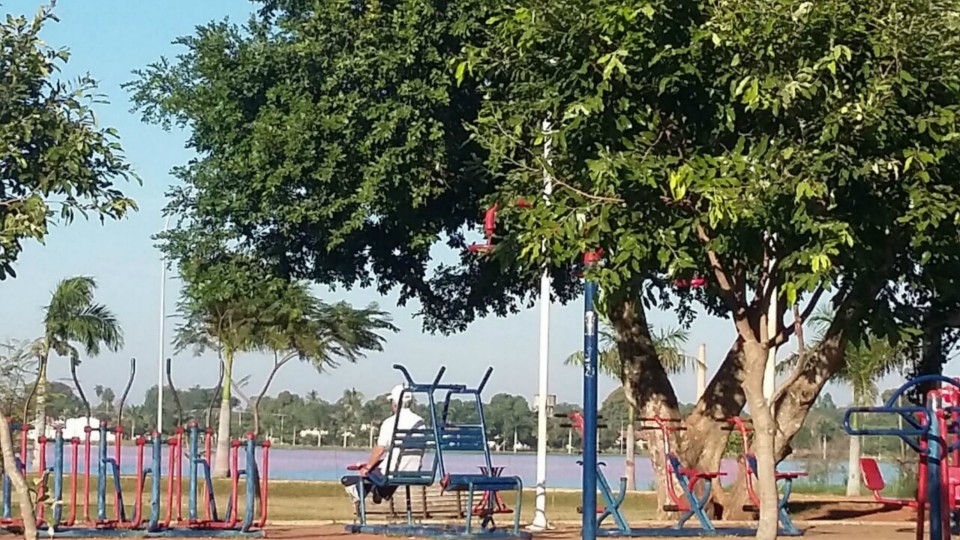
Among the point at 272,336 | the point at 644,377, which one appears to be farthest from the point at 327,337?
the point at 644,377

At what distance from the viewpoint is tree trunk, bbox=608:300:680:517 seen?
20.6 meters

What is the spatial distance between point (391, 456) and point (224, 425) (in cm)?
2336

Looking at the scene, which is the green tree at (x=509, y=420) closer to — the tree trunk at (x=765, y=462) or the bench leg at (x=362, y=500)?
the bench leg at (x=362, y=500)

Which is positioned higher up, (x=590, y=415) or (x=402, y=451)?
(x=590, y=415)

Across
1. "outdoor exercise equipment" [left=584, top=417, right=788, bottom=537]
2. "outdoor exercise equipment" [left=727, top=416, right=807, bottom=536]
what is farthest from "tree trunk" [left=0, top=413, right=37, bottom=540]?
"outdoor exercise equipment" [left=727, top=416, right=807, bottom=536]

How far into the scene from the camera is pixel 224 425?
39562 millimetres

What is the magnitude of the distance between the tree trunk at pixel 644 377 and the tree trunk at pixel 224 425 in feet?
58.1

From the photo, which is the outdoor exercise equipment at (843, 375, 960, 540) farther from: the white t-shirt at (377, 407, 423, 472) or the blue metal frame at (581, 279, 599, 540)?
the white t-shirt at (377, 407, 423, 472)

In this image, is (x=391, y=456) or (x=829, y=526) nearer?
(x=391, y=456)

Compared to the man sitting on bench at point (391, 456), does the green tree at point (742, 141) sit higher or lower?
higher

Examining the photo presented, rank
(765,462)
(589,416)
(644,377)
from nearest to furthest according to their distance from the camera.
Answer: (765,462) < (589,416) < (644,377)

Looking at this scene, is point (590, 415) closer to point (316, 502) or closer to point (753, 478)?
point (753, 478)

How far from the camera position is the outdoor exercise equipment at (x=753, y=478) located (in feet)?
58.2

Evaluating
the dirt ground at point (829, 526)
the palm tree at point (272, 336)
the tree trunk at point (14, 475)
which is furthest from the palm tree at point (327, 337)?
the tree trunk at point (14, 475)
